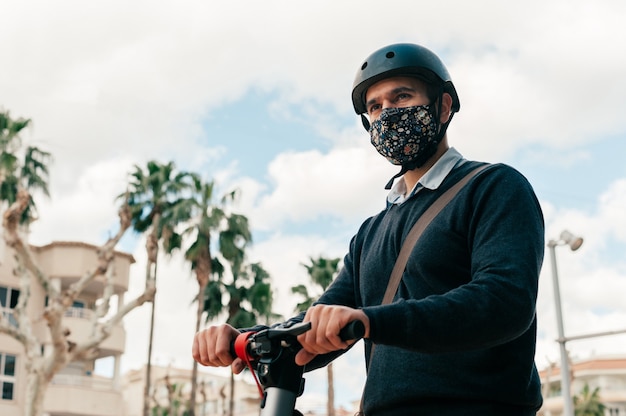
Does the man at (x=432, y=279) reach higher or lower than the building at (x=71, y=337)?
A: lower

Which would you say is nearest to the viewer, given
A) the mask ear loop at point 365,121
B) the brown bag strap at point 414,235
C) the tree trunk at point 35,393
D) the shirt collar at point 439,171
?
the brown bag strap at point 414,235

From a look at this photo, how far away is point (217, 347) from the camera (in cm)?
237

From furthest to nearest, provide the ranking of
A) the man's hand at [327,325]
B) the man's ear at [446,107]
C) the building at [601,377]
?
the building at [601,377] → the man's ear at [446,107] → the man's hand at [327,325]

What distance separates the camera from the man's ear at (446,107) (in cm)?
Answer: 298

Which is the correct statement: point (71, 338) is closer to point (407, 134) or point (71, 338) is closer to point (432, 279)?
point (407, 134)

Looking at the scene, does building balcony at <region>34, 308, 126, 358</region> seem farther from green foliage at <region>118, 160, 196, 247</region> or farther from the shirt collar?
the shirt collar

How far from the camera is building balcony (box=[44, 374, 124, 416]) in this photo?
41125 millimetres

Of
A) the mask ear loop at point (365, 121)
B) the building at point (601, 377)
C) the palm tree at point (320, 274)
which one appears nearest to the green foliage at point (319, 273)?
the palm tree at point (320, 274)

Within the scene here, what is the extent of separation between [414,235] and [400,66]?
1.88 feet

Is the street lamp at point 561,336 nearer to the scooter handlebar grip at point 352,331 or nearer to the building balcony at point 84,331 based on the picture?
the scooter handlebar grip at point 352,331

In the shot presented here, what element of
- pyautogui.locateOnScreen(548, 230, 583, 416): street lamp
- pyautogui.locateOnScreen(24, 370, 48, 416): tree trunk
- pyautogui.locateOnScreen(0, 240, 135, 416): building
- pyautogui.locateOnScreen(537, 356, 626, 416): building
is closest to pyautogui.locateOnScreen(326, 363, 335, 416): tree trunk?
pyautogui.locateOnScreen(0, 240, 135, 416): building

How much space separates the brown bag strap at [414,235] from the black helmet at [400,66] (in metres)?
0.42

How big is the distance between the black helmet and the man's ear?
0.04m

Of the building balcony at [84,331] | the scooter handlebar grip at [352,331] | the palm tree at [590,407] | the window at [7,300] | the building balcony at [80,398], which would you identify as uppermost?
the window at [7,300]
